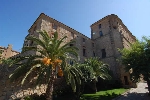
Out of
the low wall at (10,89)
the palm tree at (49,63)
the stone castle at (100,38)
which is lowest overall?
the low wall at (10,89)

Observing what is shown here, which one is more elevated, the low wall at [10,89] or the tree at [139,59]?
the tree at [139,59]

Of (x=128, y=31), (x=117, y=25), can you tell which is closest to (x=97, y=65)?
(x=117, y=25)

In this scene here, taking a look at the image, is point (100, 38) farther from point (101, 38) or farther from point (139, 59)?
point (139, 59)

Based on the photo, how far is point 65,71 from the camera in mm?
12852

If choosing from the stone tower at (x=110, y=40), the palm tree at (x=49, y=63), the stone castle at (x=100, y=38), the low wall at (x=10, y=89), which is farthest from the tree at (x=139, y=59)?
the low wall at (x=10, y=89)

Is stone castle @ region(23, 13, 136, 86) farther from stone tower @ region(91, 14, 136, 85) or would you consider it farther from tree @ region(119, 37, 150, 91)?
tree @ region(119, 37, 150, 91)

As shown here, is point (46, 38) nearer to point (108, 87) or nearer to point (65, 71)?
point (65, 71)

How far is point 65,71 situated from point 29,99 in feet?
17.7

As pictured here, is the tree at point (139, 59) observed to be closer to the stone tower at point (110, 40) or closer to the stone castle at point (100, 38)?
the stone castle at point (100, 38)

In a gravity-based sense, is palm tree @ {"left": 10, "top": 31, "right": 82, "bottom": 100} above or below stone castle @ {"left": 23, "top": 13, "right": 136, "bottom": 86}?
below

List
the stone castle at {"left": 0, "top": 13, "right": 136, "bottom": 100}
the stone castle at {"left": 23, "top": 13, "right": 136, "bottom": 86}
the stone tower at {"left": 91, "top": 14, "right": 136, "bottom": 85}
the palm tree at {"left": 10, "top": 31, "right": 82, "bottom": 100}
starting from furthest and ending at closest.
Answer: the stone tower at {"left": 91, "top": 14, "right": 136, "bottom": 85}, the stone castle at {"left": 23, "top": 13, "right": 136, "bottom": 86}, the stone castle at {"left": 0, "top": 13, "right": 136, "bottom": 100}, the palm tree at {"left": 10, "top": 31, "right": 82, "bottom": 100}

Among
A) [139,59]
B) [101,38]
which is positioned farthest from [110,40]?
[139,59]

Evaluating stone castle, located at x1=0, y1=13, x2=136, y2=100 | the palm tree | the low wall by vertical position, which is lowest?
the low wall

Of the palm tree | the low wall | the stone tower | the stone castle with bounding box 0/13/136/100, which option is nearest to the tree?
the stone castle with bounding box 0/13/136/100
